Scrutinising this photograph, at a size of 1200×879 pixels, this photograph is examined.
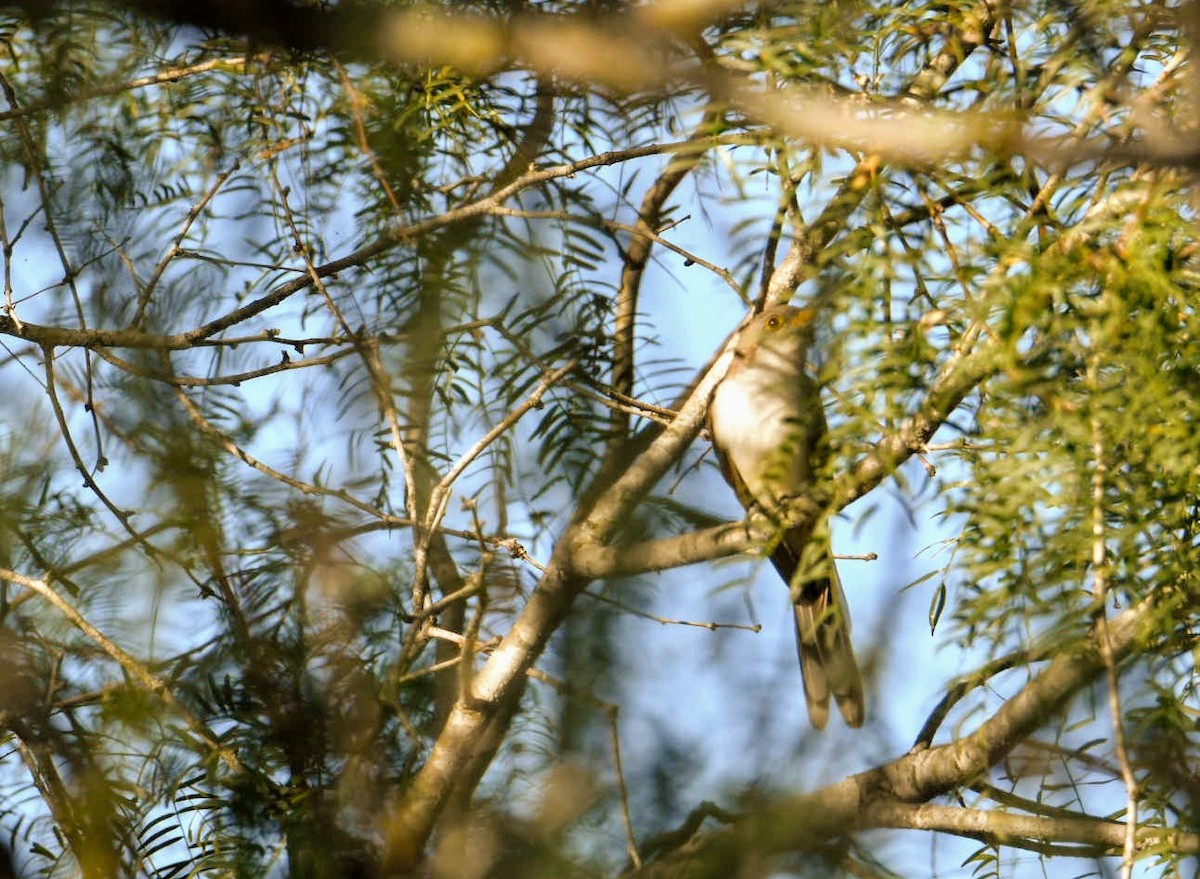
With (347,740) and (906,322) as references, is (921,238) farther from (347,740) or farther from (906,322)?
(347,740)

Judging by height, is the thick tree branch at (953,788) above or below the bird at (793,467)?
below

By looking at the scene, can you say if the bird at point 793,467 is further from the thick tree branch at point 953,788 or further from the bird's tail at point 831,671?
the thick tree branch at point 953,788

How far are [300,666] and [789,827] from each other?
26.3 inches

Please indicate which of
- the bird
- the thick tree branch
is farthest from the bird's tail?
the thick tree branch

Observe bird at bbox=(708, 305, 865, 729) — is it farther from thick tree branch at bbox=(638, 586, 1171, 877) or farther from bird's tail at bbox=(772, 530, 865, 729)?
thick tree branch at bbox=(638, 586, 1171, 877)

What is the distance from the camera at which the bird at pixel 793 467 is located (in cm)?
117

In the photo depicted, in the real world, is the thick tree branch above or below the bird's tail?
below

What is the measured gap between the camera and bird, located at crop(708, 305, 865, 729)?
3.83 ft

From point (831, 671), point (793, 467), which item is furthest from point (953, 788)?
point (793, 467)

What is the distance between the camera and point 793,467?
5.97 feet

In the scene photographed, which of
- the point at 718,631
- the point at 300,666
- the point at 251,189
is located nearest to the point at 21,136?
the point at 251,189

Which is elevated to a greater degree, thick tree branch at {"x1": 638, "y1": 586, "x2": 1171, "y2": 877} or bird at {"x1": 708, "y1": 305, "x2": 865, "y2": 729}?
bird at {"x1": 708, "y1": 305, "x2": 865, "y2": 729}

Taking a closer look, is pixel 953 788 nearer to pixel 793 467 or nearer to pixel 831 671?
pixel 831 671

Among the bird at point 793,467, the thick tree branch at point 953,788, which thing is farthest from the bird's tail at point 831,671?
the thick tree branch at point 953,788
